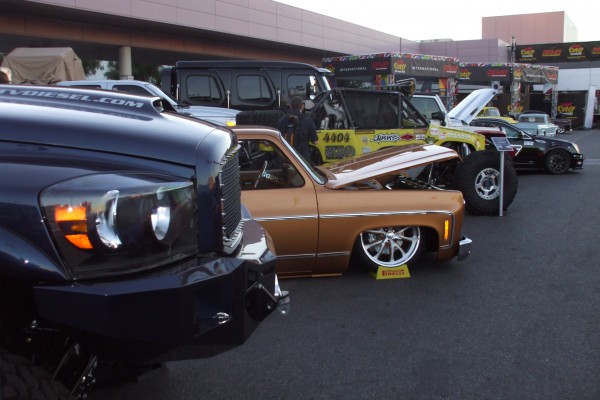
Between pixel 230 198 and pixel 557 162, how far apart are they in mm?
14334

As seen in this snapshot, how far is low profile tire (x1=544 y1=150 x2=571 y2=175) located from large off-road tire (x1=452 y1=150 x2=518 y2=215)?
22.6 feet

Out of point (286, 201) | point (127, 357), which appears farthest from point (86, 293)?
point (286, 201)

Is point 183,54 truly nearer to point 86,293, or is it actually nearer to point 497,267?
point 497,267

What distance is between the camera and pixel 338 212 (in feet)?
17.2

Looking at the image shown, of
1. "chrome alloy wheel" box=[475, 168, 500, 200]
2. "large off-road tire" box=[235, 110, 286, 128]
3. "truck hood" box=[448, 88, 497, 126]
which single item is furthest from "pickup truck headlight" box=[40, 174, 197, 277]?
A: "truck hood" box=[448, 88, 497, 126]

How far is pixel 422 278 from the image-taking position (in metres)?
5.68

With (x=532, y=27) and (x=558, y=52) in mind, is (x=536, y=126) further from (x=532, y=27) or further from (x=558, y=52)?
(x=532, y=27)

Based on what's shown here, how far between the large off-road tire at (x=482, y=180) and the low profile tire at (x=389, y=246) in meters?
3.51

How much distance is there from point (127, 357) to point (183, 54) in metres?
29.8

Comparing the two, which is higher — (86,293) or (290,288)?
(86,293)

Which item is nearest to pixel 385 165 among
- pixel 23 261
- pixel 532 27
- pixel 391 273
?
pixel 391 273

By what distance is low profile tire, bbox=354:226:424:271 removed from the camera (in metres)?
5.55

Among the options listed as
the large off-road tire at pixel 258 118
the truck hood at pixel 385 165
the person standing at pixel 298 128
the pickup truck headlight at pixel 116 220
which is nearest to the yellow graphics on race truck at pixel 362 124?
the person standing at pixel 298 128

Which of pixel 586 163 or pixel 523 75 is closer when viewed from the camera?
pixel 586 163
